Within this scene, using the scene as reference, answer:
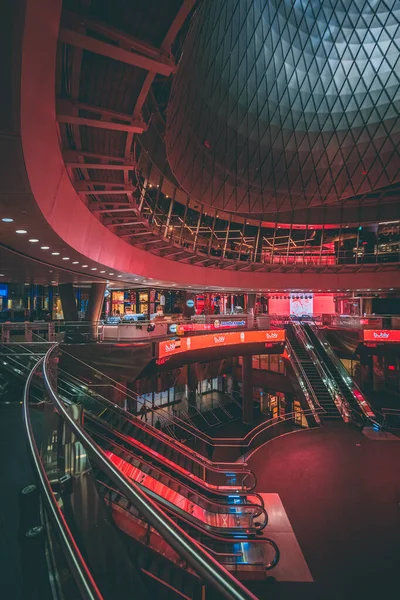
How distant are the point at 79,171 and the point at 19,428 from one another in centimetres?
806

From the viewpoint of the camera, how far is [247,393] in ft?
88.6

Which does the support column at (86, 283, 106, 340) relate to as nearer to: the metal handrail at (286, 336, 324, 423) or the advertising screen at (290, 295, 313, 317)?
the metal handrail at (286, 336, 324, 423)

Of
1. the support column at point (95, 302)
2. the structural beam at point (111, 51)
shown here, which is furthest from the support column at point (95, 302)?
the structural beam at point (111, 51)

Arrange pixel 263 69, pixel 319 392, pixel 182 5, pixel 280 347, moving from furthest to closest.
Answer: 1. pixel 263 69
2. pixel 280 347
3. pixel 319 392
4. pixel 182 5

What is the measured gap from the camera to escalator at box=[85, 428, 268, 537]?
28.7 feet

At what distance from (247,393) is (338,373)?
8.18 m

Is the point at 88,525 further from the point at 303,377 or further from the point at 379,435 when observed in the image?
the point at 303,377

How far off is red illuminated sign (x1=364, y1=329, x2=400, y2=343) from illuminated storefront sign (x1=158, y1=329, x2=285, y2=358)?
22.5 feet

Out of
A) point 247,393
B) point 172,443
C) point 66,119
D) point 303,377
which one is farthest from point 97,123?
point 247,393

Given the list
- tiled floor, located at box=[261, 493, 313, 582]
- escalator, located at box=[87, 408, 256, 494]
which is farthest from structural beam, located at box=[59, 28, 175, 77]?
tiled floor, located at box=[261, 493, 313, 582]

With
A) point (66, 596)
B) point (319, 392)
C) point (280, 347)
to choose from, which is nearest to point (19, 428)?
point (66, 596)

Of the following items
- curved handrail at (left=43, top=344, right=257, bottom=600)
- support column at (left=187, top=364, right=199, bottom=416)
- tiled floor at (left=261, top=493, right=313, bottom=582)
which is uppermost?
curved handrail at (left=43, top=344, right=257, bottom=600)

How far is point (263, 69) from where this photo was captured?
3094cm

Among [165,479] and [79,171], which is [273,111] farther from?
[165,479]
